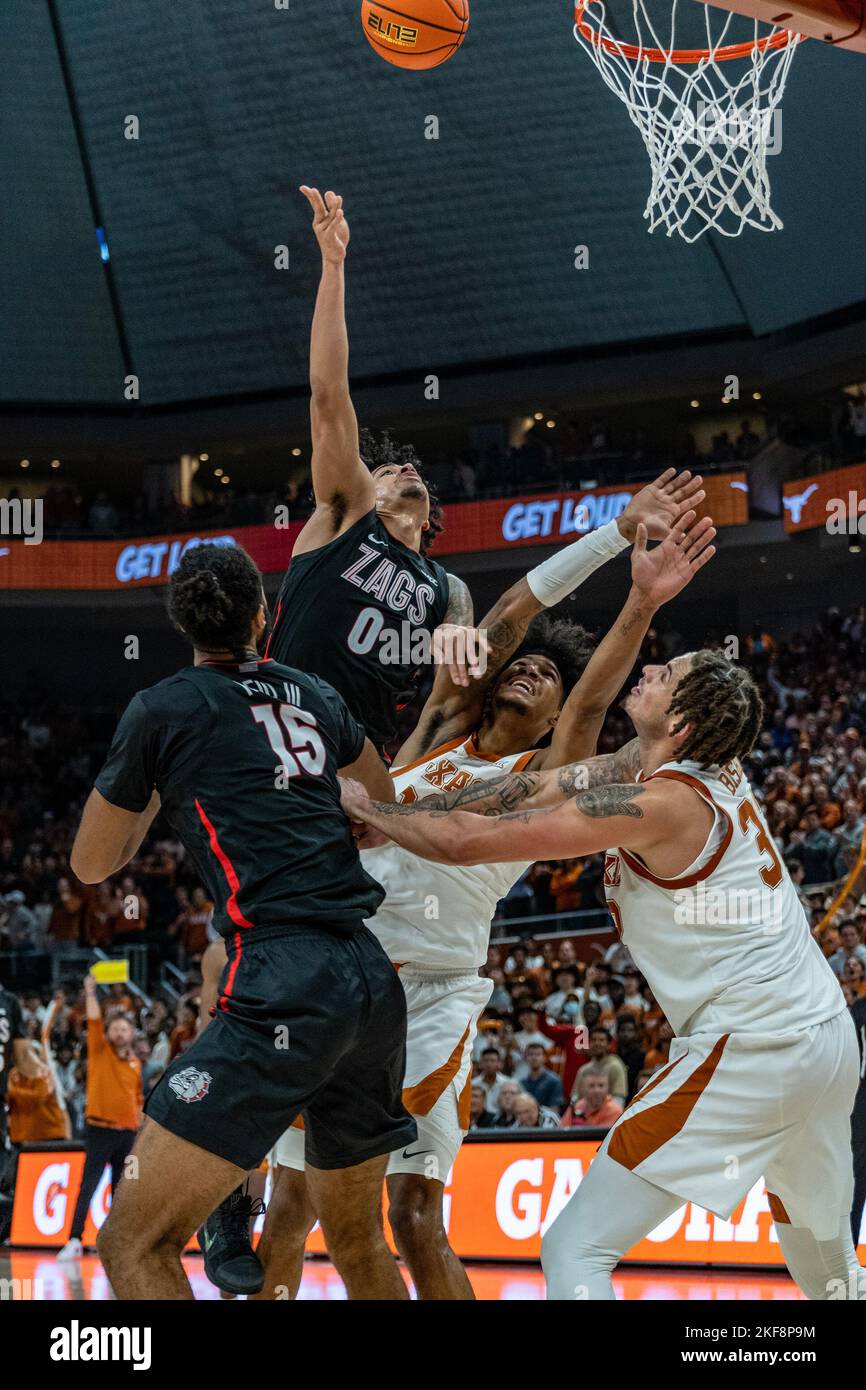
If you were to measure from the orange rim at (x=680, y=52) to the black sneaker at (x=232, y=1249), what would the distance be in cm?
640

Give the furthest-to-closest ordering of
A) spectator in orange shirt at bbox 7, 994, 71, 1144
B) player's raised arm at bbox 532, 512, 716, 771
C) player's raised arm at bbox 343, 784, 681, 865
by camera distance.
Answer: 1. spectator in orange shirt at bbox 7, 994, 71, 1144
2. player's raised arm at bbox 532, 512, 716, 771
3. player's raised arm at bbox 343, 784, 681, 865

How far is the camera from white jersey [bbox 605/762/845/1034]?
4133 mm

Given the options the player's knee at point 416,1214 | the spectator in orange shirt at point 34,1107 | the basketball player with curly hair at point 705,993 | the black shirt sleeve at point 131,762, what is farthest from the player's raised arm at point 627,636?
the spectator in orange shirt at point 34,1107

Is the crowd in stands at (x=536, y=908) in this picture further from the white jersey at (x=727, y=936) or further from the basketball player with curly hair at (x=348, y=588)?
the white jersey at (x=727, y=936)

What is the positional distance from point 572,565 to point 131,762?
204 cm

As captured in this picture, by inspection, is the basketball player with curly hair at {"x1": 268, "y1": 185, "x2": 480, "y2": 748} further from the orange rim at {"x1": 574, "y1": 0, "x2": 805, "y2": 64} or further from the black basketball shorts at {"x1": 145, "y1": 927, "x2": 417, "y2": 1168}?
the orange rim at {"x1": 574, "y1": 0, "x2": 805, "y2": 64}

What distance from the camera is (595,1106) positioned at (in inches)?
387

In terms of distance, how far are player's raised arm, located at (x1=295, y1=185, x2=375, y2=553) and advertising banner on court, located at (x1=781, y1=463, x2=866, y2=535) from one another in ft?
49.6

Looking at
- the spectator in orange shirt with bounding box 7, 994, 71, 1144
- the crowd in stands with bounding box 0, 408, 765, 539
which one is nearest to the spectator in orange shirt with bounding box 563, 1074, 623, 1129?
the spectator in orange shirt with bounding box 7, 994, 71, 1144

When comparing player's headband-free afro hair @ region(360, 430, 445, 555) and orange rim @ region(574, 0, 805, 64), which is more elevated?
orange rim @ region(574, 0, 805, 64)

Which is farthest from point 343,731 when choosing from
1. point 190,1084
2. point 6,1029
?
point 6,1029

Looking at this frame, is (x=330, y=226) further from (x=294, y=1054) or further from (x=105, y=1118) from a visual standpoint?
(x=105, y=1118)

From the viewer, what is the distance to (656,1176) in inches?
155
